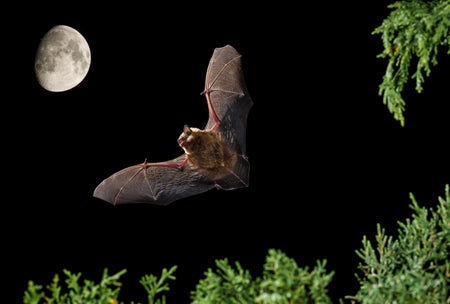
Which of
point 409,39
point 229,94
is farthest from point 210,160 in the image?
point 409,39

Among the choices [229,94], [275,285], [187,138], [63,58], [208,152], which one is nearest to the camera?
[275,285]

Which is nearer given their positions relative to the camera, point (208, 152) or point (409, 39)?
point (409, 39)

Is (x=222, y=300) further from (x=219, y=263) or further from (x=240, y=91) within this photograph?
(x=240, y=91)

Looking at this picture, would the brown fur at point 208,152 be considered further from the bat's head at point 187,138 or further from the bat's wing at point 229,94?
the bat's wing at point 229,94

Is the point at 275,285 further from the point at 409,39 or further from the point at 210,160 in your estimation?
the point at 210,160

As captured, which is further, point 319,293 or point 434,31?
point 434,31

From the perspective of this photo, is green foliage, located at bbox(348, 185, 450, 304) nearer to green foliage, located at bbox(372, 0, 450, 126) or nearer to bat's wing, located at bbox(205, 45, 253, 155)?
green foliage, located at bbox(372, 0, 450, 126)

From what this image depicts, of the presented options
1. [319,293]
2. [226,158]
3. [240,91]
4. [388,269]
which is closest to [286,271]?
[319,293]
